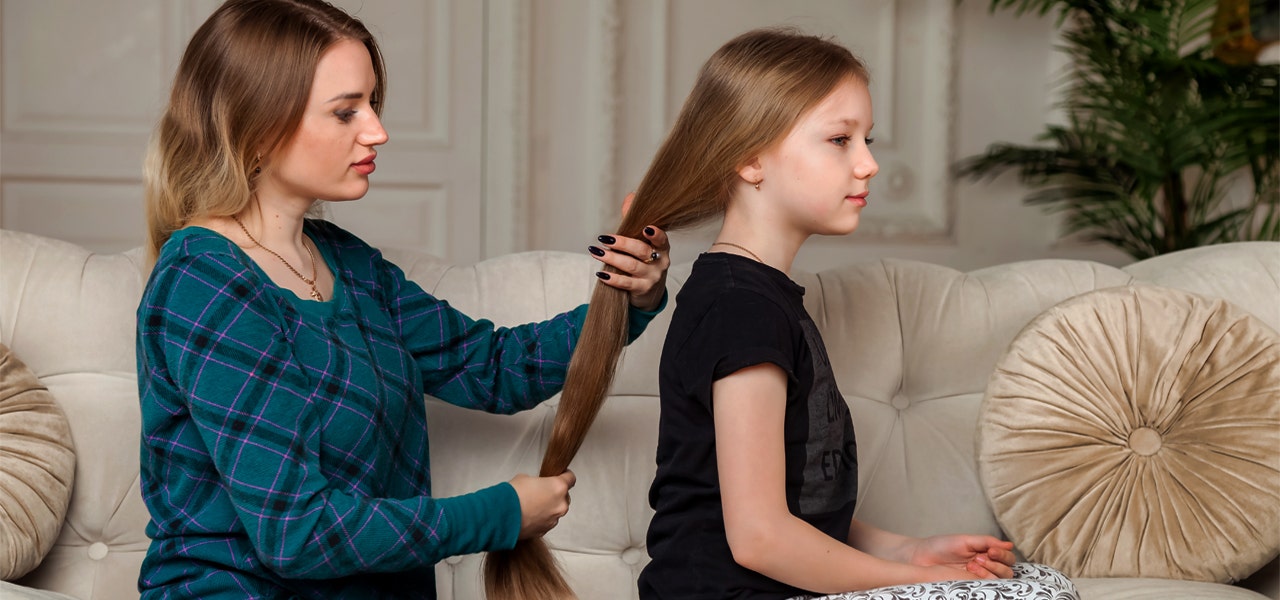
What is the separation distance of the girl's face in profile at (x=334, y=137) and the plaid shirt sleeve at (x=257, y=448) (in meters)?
0.13

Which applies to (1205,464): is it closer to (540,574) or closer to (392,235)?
(540,574)

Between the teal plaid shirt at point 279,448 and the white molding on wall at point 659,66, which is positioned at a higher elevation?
the white molding on wall at point 659,66

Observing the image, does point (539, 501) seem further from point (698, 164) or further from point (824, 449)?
point (698, 164)

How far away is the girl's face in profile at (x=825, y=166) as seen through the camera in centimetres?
125

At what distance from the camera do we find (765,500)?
1.13 meters

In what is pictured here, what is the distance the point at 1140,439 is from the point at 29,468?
1507 millimetres

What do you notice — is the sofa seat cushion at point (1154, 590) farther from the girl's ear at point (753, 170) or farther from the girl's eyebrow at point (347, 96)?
the girl's eyebrow at point (347, 96)

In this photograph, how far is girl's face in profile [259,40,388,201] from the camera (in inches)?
49.2

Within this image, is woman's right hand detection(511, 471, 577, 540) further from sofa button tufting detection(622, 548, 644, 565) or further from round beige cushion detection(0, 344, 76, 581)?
round beige cushion detection(0, 344, 76, 581)

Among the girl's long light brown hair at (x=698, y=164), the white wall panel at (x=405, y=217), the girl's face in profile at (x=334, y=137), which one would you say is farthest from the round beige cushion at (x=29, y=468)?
the white wall panel at (x=405, y=217)

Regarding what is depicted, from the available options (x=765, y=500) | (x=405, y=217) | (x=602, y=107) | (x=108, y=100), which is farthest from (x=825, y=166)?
(x=108, y=100)

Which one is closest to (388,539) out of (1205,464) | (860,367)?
(860,367)

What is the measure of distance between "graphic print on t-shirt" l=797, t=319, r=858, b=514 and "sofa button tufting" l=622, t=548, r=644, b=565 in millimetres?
475

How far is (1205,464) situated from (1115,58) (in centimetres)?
152
